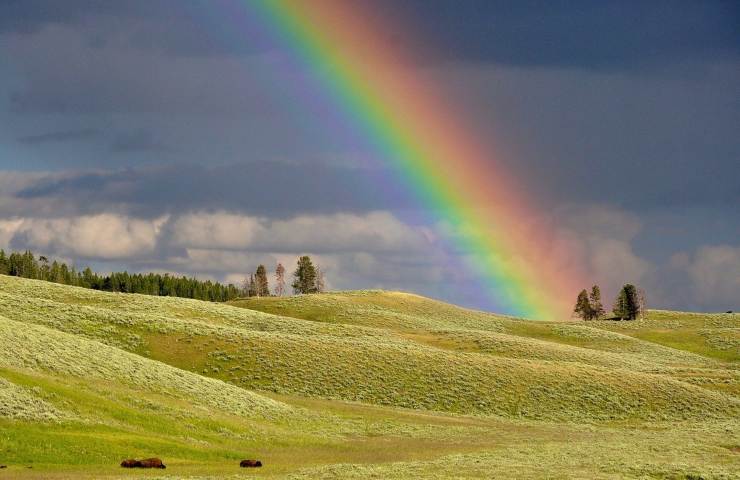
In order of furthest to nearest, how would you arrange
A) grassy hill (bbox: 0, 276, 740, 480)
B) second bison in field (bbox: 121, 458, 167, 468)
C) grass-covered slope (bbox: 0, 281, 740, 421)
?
grass-covered slope (bbox: 0, 281, 740, 421) → grassy hill (bbox: 0, 276, 740, 480) → second bison in field (bbox: 121, 458, 167, 468)

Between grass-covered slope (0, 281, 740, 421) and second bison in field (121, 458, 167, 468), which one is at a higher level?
grass-covered slope (0, 281, 740, 421)

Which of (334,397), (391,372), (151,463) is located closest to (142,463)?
(151,463)

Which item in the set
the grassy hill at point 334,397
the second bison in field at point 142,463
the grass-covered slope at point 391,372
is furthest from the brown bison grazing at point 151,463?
the grass-covered slope at point 391,372

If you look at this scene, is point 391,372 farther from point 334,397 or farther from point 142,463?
point 142,463

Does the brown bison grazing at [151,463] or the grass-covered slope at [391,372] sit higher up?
the grass-covered slope at [391,372]

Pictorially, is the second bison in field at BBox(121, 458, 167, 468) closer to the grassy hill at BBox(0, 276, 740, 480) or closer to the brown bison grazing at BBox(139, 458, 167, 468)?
the brown bison grazing at BBox(139, 458, 167, 468)

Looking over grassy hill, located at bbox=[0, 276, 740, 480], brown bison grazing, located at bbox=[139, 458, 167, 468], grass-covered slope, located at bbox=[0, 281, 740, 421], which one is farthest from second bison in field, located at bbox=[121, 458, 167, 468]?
grass-covered slope, located at bbox=[0, 281, 740, 421]

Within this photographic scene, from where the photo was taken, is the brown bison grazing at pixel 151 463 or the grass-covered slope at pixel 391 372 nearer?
the brown bison grazing at pixel 151 463

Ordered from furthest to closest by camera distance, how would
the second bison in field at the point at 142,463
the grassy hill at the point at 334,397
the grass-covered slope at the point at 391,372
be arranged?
the grass-covered slope at the point at 391,372 < the grassy hill at the point at 334,397 < the second bison in field at the point at 142,463

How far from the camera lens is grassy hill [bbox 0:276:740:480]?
4966 cm

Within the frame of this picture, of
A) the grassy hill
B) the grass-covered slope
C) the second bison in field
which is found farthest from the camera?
the grass-covered slope

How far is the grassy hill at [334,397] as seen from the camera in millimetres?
49656

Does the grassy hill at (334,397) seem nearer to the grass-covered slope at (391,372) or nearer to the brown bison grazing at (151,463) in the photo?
the grass-covered slope at (391,372)

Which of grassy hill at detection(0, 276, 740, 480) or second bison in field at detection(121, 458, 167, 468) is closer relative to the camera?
second bison in field at detection(121, 458, 167, 468)
